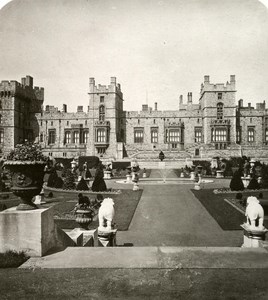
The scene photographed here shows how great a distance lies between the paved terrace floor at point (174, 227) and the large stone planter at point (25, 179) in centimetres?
551

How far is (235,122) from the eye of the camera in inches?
2132

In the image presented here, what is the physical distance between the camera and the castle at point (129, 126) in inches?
2131

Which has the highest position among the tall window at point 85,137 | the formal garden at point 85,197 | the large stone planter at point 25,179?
the tall window at point 85,137

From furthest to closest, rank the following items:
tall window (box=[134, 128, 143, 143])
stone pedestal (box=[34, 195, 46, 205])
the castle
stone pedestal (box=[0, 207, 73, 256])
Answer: tall window (box=[134, 128, 143, 143]) < the castle < stone pedestal (box=[34, 195, 46, 205]) < stone pedestal (box=[0, 207, 73, 256])

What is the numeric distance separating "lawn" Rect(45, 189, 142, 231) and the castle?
98.9ft

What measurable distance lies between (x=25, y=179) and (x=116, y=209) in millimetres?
10845

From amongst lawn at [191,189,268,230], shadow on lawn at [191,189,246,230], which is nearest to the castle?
lawn at [191,189,268,230]

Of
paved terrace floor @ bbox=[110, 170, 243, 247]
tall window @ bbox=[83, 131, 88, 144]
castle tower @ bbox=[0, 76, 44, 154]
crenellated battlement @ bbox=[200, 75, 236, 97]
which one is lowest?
paved terrace floor @ bbox=[110, 170, 243, 247]

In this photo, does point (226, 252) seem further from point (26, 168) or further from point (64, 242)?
point (26, 168)

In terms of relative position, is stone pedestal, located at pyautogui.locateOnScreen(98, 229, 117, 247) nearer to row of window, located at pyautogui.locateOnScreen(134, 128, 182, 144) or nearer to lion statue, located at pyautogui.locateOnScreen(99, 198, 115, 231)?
lion statue, located at pyautogui.locateOnScreen(99, 198, 115, 231)

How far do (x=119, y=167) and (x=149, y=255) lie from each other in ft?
132

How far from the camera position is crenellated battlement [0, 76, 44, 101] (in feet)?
188

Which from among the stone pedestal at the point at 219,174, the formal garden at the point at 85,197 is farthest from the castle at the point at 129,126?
the formal garden at the point at 85,197

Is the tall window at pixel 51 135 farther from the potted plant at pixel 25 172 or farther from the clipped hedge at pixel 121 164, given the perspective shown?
the potted plant at pixel 25 172
